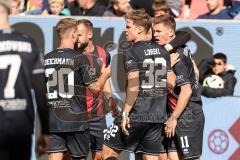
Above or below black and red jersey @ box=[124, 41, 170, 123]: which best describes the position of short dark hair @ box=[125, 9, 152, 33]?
above

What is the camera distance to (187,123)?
1166 cm

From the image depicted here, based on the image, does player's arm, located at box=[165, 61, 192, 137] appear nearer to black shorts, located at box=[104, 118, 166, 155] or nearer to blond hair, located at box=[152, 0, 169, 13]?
black shorts, located at box=[104, 118, 166, 155]

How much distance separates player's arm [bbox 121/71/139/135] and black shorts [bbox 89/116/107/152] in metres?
1.41

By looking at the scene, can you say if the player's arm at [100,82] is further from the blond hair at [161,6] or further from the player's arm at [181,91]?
the blond hair at [161,6]

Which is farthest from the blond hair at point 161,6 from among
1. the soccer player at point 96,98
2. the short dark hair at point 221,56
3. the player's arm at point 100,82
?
the player's arm at point 100,82

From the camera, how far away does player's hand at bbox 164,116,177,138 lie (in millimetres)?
11445

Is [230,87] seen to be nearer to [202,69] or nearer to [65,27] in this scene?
[202,69]

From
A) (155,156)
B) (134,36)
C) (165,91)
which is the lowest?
(155,156)

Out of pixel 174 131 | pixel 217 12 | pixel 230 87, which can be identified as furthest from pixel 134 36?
pixel 217 12

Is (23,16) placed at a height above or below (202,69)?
above

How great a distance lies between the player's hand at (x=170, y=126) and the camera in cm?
1145

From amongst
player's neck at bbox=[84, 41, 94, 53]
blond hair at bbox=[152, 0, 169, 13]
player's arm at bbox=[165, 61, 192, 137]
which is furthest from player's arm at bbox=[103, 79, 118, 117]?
blond hair at bbox=[152, 0, 169, 13]

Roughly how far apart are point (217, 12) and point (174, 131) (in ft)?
14.7

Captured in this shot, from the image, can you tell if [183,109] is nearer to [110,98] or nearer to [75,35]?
[75,35]
